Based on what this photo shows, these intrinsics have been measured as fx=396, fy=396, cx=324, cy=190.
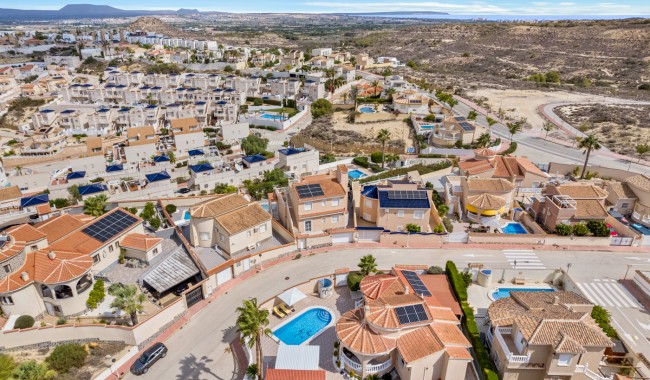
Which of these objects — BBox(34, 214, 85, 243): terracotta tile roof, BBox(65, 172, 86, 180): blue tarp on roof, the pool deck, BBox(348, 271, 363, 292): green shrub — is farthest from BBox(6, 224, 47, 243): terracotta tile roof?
BBox(65, 172, 86, 180): blue tarp on roof

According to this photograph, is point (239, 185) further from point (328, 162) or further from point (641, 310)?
point (641, 310)

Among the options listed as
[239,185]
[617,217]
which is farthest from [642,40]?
[239,185]

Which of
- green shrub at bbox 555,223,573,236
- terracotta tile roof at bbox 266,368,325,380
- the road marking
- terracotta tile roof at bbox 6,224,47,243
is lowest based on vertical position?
the road marking

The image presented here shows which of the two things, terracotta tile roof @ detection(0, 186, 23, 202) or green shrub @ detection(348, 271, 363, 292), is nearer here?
green shrub @ detection(348, 271, 363, 292)

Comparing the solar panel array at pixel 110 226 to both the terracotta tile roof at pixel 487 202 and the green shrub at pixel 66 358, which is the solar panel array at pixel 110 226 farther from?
the terracotta tile roof at pixel 487 202

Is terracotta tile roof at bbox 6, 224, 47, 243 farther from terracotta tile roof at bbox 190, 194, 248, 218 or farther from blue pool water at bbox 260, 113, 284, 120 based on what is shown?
blue pool water at bbox 260, 113, 284, 120

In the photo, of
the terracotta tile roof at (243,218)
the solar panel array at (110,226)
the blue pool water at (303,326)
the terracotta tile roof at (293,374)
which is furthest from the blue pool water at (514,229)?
the solar panel array at (110,226)

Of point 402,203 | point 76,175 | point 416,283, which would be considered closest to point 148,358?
point 416,283
